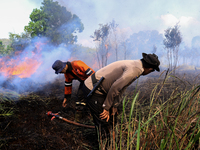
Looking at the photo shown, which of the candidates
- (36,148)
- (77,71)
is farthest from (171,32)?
(36,148)

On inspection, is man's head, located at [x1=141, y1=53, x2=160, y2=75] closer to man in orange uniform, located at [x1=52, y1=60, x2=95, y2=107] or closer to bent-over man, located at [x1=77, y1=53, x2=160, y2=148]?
bent-over man, located at [x1=77, y1=53, x2=160, y2=148]

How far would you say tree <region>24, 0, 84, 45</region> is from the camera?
17433 mm

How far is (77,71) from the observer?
135 inches

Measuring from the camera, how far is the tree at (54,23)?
17433 millimetres

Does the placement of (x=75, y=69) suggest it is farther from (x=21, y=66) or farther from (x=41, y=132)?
(x=21, y=66)

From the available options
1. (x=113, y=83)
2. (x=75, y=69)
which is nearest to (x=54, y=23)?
(x=75, y=69)

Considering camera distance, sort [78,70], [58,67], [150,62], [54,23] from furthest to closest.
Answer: [54,23] < [78,70] < [58,67] < [150,62]

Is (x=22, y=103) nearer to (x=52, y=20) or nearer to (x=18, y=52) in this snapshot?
(x=18, y=52)

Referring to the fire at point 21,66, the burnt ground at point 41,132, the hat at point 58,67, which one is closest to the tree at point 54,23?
the fire at point 21,66

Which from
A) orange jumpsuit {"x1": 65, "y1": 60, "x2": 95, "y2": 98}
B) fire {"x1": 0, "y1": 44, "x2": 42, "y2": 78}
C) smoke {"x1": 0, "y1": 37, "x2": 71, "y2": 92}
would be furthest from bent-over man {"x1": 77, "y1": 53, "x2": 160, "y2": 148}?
fire {"x1": 0, "y1": 44, "x2": 42, "y2": 78}

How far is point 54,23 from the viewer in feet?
61.4

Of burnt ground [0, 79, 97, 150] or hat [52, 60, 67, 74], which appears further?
hat [52, 60, 67, 74]

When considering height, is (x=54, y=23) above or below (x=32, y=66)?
above

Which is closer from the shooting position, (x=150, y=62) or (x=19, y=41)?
(x=150, y=62)
